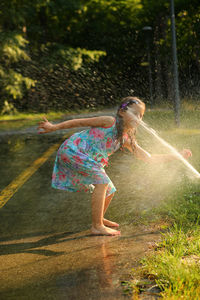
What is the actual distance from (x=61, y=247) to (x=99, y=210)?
0.46m

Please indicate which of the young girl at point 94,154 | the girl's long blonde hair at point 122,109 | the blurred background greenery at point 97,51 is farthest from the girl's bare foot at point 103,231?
the blurred background greenery at point 97,51

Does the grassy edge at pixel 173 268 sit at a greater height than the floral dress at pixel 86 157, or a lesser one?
lesser

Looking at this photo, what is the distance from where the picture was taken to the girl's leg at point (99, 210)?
3.76 metres

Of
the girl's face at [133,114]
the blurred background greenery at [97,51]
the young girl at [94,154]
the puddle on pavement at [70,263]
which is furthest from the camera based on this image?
the blurred background greenery at [97,51]

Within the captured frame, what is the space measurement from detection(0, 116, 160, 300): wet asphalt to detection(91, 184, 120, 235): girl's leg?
0.27ft

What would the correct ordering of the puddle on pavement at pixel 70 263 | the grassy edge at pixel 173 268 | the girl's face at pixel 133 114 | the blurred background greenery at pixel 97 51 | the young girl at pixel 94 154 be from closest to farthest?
1. the grassy edge at pixel 173 268
2. the puddle on pavement at pixel 70 263
3. the girl's face at pixel 133 114
4. the young girl at pixel 94 154
5. the blurred background greenery at pixel 97 51

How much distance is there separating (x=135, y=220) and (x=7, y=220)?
1.37m

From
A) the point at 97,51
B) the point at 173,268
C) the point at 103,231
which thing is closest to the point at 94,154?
the point at 103,231

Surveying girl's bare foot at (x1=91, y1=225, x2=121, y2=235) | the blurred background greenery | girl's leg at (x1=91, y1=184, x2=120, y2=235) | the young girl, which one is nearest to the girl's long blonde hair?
the young girl

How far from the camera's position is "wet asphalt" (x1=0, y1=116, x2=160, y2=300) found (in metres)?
2.84

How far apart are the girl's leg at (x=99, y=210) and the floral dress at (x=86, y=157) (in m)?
0.07

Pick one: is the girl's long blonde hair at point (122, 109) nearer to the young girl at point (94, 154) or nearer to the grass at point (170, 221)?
the young girl at point (94, 154)

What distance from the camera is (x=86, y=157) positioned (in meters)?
3.76

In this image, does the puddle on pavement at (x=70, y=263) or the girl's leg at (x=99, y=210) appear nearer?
the puddle on pavement at (x=70, y=263)
